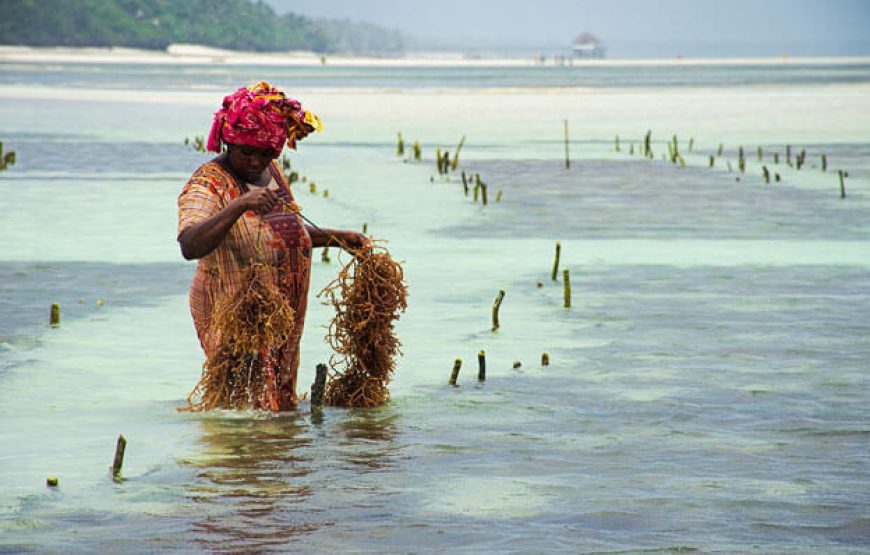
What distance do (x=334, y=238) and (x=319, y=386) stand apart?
70 centimetres

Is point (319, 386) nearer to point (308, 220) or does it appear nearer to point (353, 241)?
point (353, 241)

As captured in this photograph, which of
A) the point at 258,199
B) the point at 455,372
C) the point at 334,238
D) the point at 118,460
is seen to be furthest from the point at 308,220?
the point at 455,372

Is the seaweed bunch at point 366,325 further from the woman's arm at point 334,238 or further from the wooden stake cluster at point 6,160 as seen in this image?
A: the wooden stake cluster at point 6,160

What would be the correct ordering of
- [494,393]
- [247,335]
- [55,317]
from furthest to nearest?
[55,317], [494,393], [247,335]

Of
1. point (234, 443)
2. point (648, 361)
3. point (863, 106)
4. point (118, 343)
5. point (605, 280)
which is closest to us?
point (234, 443)

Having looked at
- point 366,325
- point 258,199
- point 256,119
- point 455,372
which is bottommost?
point 455,372

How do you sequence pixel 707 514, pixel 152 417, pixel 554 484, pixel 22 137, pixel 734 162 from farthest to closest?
pixel 22 137 → pixel 734 162 → pixel 152 417 → pixel 554 484 → pixel 707 514

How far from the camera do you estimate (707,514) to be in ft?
19.0

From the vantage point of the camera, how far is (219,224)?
637 cm

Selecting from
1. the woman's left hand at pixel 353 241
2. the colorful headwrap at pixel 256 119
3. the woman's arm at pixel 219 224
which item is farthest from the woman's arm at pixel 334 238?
the woman's arm at pixel 219 224

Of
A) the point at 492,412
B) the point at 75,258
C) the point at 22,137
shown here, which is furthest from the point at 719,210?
the point at 22,137

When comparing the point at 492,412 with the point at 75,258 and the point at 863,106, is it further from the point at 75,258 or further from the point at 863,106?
the point at 863,106

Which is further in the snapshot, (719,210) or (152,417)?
(719,210)

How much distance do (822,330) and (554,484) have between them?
167 inches
